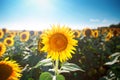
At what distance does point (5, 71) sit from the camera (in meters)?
2.87

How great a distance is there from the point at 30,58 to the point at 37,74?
51cm

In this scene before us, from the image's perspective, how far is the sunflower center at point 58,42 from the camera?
3080 millimetres

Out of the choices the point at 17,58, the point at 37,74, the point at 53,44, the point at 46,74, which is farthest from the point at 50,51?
the point at 17,58

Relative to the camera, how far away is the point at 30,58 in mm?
4977

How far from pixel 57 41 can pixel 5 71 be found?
2.12ft

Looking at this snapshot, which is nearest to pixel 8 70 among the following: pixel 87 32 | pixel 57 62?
pixel 57 62

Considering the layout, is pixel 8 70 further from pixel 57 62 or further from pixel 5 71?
pixel 57 62

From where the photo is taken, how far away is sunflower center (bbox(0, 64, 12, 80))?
279 cm

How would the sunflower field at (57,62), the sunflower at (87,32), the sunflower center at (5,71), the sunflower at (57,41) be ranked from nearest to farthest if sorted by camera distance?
1. the sunflower center at (5,71)
2. the sunflower field at (57,62)
3. the sunflower at (57,41)
4. the sunflower at (87,32)

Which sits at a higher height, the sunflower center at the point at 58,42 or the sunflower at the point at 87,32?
the sunflower center at the point at 58,42

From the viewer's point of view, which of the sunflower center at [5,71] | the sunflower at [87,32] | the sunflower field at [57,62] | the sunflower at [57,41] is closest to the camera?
the sunflower center at [5,71]

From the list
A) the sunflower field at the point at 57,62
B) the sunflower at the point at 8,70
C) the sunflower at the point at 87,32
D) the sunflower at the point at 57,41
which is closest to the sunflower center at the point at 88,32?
the sunflower at the point at 87,32

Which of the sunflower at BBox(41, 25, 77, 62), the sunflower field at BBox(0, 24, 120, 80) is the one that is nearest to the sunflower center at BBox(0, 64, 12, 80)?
the sunflower field at BBox(0, 24, 120, 80)

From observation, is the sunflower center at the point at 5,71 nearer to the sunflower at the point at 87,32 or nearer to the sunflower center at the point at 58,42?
the sunflower center at the point at 58,42
